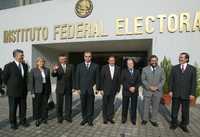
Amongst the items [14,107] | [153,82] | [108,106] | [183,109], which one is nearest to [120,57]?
[108,106]

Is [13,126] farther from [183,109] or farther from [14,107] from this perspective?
[183,109]

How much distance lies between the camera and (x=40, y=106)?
6195 mm

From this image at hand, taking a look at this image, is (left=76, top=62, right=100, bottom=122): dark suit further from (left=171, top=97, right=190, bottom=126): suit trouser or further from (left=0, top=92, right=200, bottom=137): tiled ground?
(left=171, top=97, right=190, bottom=126): suit trouser

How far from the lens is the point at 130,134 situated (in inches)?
220

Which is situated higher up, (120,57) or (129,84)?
(120,57)

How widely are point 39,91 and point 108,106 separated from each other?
1.81 metres

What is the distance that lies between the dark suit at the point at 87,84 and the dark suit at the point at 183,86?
1.87 metres

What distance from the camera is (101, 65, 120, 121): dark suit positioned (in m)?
6.34

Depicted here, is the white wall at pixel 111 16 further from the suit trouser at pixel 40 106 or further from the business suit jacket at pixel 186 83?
the suit trouser at pixel 40 106

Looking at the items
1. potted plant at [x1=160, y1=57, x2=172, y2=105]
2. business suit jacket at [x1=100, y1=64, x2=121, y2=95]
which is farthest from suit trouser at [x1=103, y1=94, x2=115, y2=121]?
potted plant at [x1=160, y1=57, x2=172, y2=105]

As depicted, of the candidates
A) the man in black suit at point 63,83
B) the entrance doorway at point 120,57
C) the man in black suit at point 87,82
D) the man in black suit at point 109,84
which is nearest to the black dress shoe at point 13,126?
the man in black suit at point 63,83

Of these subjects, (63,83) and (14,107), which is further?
(63,83)

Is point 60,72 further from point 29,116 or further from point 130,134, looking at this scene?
point 130,134

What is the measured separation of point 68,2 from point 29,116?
778 cm
